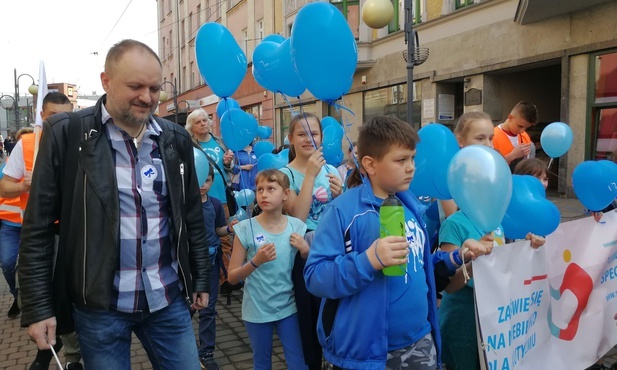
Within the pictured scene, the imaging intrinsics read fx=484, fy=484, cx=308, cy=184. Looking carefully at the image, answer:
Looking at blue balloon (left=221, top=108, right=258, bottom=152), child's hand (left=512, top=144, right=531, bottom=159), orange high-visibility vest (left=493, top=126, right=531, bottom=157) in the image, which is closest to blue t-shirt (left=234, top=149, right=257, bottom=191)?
blue balloon (left=221, top=108, right=258, bottom=152)

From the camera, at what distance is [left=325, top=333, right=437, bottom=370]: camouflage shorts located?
2053 millimetres

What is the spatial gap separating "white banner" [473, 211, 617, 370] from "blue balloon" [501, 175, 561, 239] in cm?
12

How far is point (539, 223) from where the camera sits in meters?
2.45

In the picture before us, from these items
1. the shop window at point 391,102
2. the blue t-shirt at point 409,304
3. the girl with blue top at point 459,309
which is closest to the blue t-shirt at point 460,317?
the girl with blue top at point 459,309

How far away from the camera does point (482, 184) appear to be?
207 cm

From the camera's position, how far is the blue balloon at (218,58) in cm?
358

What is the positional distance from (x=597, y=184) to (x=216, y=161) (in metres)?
3.54

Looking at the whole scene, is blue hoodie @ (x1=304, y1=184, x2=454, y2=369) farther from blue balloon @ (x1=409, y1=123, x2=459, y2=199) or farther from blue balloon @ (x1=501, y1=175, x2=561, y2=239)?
blue balloon @ (x1=501, y1=175, x2=561, y2=239)

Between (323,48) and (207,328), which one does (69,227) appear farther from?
(207,328)

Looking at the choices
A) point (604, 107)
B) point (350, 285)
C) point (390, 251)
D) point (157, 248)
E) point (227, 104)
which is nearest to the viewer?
point (390, 251)

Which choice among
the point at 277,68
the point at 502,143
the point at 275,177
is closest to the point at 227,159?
the point at 277,68

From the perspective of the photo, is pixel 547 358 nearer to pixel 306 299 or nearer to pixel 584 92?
pixel 306 299

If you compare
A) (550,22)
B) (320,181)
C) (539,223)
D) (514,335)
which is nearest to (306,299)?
(320,181)

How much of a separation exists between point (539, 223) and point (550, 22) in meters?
9.32
